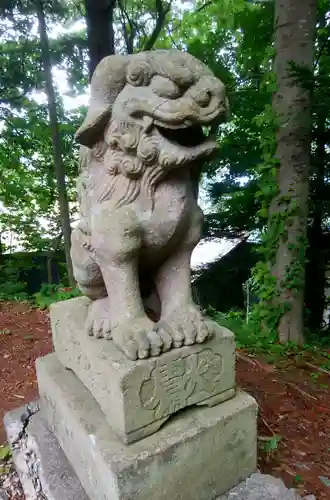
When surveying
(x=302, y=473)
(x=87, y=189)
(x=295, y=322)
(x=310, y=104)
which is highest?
(x=310, y=104)

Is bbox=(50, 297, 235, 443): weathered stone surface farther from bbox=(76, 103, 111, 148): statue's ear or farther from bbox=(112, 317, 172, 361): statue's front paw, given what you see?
bbox=(76, 103, 111, 148): statue's ear

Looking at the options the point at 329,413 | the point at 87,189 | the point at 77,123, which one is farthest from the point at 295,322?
the point at 77,123

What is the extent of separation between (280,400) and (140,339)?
1341mm

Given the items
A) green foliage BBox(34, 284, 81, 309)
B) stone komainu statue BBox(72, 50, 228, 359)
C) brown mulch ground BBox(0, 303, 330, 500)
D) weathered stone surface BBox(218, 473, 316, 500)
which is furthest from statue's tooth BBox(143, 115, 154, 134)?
green foliage BBox(34, 284, 81, 309)

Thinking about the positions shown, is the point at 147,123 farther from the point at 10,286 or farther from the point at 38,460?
the point at 10,286

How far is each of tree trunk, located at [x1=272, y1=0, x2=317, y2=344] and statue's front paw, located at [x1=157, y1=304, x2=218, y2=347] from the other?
86.8 inches

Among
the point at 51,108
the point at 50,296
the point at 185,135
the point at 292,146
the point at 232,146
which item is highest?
the point at 51,108

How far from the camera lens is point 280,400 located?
2322 mm

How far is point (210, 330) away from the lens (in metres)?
1.51

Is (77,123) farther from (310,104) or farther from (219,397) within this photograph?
(219,397)

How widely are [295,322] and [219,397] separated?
2.31m

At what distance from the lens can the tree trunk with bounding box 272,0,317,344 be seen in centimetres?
321

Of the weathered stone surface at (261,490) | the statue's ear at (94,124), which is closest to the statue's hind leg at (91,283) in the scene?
the statue's ear at (94,124)

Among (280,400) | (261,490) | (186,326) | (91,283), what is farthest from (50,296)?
(261,490)
